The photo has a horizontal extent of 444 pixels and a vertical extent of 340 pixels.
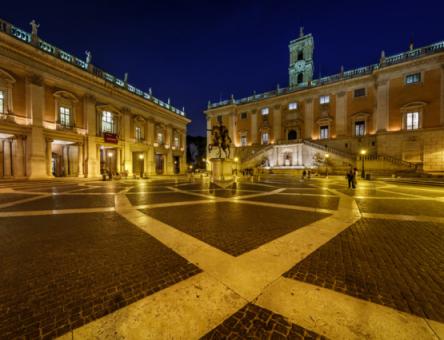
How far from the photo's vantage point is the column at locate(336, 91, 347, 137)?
109ft

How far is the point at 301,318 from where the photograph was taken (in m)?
1.98

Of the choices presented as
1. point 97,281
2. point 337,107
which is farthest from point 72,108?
point 337,107

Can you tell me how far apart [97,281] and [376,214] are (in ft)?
24.8

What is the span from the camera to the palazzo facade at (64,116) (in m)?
17.4

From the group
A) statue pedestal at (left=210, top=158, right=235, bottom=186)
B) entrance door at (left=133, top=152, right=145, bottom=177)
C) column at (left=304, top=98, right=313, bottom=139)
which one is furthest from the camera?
column at (left=304, top=98, right=313, bottom=139)

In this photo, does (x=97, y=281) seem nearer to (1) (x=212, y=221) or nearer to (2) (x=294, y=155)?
(1) (x=212, y=221)

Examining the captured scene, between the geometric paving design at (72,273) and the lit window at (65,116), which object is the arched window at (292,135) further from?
the geometric paving design at (72,273)

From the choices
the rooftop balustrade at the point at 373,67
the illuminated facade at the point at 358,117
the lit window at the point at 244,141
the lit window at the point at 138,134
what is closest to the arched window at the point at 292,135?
the illuminated facade at the point at 358,117

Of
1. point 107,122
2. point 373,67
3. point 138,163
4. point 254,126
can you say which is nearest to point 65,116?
point 107,122

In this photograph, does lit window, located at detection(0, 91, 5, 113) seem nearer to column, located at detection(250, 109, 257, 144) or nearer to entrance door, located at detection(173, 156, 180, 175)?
entrance door, located at detection(173, 156, 180, 175)

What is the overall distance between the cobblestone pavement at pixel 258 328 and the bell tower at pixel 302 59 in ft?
172

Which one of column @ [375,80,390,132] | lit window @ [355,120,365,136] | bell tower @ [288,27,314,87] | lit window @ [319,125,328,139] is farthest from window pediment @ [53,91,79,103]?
bell tower @ [288,27,314,87]

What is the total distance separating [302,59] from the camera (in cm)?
4775

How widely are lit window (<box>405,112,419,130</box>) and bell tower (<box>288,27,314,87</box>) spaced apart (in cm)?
2351
